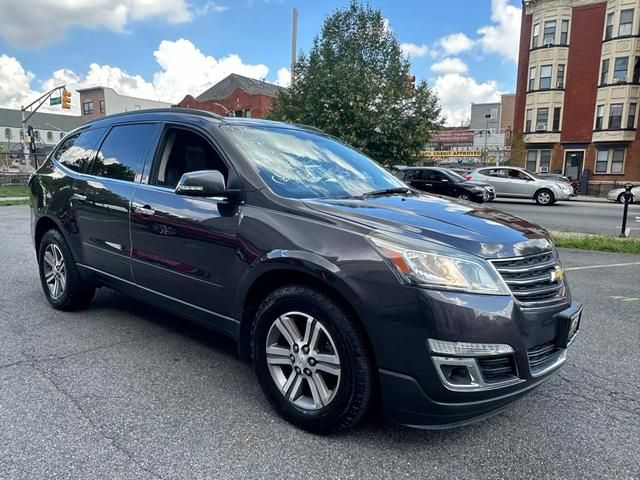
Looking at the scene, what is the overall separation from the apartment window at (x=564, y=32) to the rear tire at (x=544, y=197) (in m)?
17.5

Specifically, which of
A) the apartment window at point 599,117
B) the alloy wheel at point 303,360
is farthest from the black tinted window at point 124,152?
the apartment window at point 599,117

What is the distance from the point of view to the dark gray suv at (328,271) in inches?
86.6

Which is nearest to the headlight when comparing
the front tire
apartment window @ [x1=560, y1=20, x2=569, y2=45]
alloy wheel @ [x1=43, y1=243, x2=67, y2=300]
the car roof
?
the front tire

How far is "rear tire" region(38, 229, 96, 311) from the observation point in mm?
4391

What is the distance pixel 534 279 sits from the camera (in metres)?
2.44

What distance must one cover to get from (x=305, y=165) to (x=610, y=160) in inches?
1372

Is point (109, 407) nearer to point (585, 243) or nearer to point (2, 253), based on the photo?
point (2, 253)

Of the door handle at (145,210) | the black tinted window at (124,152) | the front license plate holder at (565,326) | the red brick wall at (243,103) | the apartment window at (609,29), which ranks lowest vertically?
the front license plate holder at (565,326)

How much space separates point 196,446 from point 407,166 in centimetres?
1952

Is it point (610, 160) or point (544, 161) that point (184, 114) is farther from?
point (544, 161)

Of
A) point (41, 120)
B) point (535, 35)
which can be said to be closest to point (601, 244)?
point (535, 35)

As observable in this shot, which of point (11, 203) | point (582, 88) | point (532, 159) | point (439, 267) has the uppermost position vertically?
point (582, 88)

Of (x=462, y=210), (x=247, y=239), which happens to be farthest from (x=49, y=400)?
(x=462, y=210)

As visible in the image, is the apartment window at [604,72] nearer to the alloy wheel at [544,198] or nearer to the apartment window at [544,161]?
the apartment window at [544,161]
